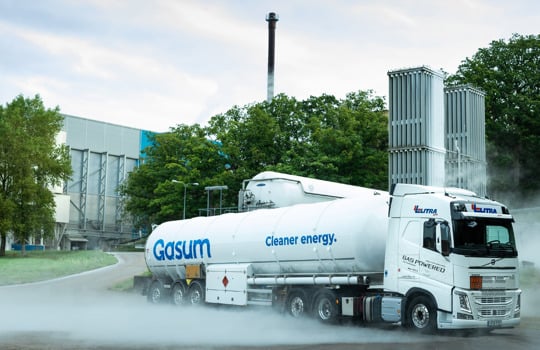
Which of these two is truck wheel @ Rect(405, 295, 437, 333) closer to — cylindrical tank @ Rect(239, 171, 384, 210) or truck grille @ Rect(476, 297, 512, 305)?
truck grille @ Rect(476, 297, 512, 305)

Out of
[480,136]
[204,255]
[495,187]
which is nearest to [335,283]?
[204,255]

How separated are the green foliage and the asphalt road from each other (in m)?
22.5

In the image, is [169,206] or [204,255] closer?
[204,255]

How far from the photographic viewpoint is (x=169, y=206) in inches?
2227

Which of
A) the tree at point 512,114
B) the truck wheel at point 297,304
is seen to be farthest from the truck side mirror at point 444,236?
the tree at point 512,114

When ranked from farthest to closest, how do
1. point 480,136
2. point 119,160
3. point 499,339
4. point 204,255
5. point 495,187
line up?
point 119,160 → point 495,187 → point 480,136 → point 204,255 → point 499,339

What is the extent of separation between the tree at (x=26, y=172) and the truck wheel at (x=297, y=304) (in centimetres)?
4319

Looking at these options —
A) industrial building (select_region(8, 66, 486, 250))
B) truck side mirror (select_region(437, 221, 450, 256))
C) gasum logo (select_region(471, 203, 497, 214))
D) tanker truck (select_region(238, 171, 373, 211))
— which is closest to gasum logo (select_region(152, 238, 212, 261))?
tanker truck (select_region(238, 171, 373, 211))

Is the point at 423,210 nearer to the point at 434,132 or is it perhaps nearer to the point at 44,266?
the point at 434,132

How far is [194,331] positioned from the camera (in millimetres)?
18234

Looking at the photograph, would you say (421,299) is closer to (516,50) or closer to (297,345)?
(297,345)

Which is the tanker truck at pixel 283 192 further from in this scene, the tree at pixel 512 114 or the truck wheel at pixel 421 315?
the tree at pixel 512 114

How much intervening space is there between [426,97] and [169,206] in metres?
29.8

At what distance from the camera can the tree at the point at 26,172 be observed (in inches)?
2370
